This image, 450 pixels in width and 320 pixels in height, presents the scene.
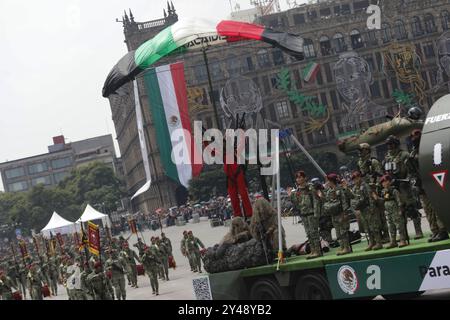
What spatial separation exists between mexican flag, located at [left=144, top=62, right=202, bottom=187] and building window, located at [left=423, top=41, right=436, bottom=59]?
247 ft

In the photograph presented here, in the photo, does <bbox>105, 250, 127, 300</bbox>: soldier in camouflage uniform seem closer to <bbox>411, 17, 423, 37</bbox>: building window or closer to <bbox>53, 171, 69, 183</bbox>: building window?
<bbox>411, 17, 423, 37</bbox>: building window

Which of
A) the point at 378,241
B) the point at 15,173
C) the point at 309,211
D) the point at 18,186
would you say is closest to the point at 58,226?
the point at 309,211

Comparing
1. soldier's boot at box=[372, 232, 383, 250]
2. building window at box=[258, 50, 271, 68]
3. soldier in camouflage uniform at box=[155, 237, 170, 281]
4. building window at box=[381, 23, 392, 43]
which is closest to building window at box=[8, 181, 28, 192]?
building window at box=[258, 50, 271, 68]

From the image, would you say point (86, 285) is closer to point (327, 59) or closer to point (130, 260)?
point (130, 260)

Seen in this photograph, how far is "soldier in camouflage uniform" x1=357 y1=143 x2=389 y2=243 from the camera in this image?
14.1 m

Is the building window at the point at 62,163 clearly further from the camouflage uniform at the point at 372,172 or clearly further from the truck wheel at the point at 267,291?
the camouflage uniform at the point at 372,172

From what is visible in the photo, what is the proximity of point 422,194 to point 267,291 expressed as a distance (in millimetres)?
3758

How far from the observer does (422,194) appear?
42.6ft

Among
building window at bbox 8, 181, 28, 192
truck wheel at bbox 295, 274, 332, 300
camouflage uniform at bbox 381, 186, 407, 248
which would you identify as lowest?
truck wheel at bbox 295, 274, 332, 300

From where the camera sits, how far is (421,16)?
308 ft

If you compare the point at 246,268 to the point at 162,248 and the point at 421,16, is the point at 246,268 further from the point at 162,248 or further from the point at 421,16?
the point at 421,16
